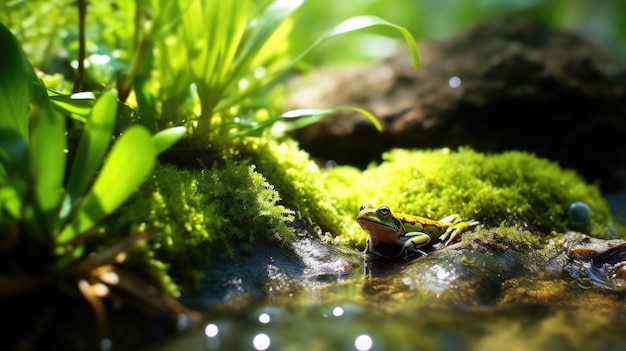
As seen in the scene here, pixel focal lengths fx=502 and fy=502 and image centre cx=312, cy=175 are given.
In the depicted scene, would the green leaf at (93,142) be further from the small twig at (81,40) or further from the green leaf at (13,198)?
the small twig at (81,40)

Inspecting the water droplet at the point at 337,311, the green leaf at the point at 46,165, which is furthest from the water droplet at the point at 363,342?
the green leaf at the point at 46,165

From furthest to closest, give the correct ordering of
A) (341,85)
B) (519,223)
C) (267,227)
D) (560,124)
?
(341,85)
(560,124)
(519,223)
(267,227)

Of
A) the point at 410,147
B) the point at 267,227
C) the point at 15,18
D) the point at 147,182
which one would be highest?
the point at 15,18

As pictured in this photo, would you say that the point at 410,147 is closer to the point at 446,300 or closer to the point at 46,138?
the point at 446,300

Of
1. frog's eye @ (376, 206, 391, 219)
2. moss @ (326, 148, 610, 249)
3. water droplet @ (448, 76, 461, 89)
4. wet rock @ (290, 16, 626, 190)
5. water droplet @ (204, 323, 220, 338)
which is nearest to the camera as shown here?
water droplet @ (204, 323, 220, 338)

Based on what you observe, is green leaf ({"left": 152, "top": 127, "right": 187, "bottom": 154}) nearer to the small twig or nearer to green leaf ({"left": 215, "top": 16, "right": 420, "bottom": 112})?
the small twig

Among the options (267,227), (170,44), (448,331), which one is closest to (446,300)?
(448,331)

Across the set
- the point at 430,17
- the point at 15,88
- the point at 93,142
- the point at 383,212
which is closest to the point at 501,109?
the point at 383,212

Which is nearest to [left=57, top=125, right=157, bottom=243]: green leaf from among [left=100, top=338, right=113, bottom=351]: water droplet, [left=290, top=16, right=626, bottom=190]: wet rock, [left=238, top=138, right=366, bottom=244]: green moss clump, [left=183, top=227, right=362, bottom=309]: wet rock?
[left=100, top=338, right=113, bottom=351]: water droplet
